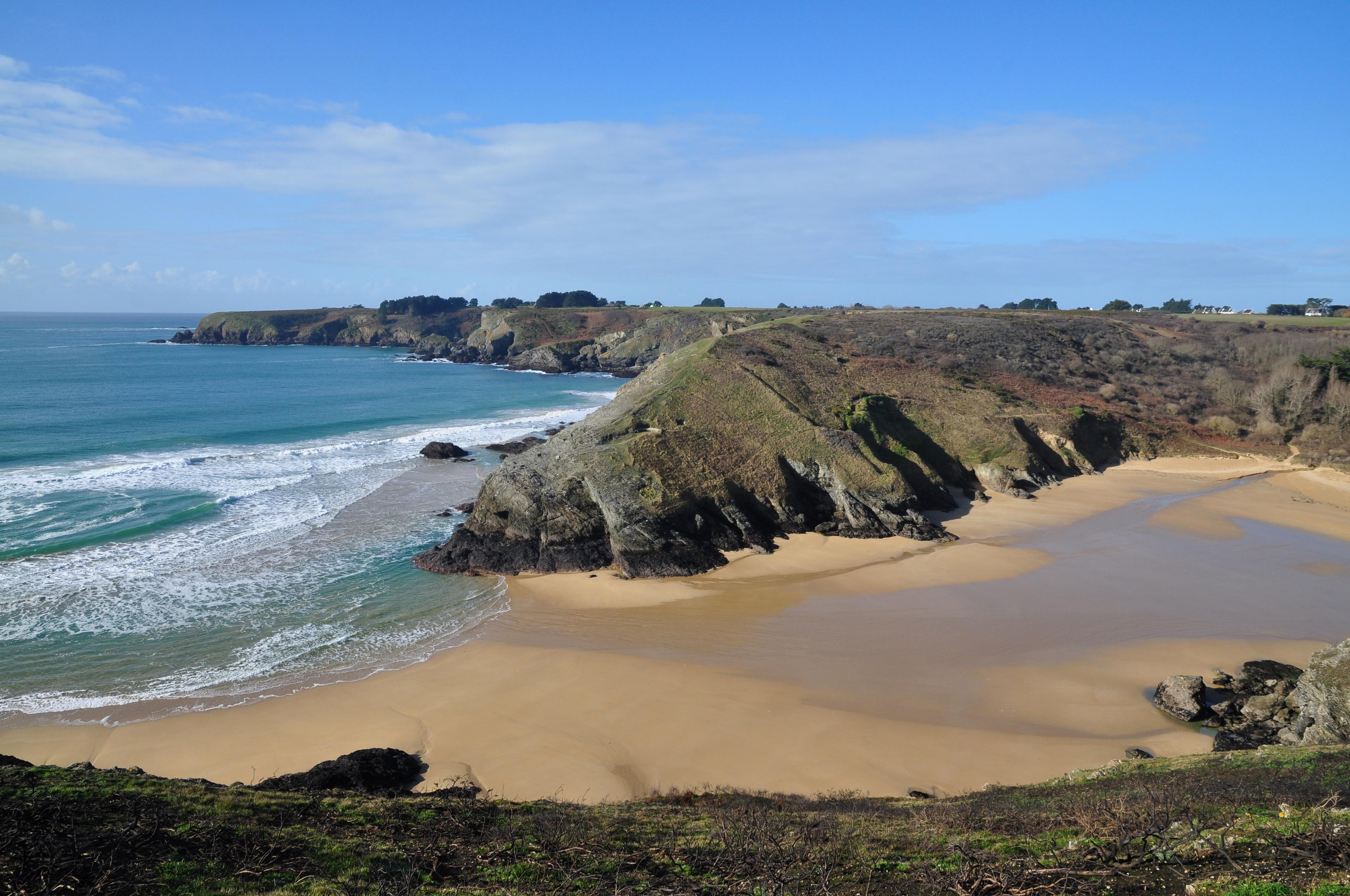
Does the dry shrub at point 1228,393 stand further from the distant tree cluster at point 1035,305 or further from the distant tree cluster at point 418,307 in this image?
the distant tree cluster at point 418,307

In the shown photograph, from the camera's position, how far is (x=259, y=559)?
25.5 m

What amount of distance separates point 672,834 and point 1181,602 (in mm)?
20010

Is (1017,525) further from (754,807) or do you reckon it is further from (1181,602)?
(754,807)

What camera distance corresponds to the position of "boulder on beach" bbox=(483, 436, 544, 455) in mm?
44781

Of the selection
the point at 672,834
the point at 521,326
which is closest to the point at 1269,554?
the point at 672,834

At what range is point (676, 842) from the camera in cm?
920

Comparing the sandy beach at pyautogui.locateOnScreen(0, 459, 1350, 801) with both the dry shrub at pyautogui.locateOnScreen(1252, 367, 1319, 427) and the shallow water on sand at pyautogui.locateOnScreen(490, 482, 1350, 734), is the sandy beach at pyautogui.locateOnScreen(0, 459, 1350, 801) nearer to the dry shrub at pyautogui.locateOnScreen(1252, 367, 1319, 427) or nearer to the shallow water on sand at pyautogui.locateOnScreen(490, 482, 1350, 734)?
the shallow water on sand at pyautogui.locateOnScreen(490, 482, 1350, 734)

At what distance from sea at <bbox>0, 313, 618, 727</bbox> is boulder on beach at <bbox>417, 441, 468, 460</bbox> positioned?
72 centimetres

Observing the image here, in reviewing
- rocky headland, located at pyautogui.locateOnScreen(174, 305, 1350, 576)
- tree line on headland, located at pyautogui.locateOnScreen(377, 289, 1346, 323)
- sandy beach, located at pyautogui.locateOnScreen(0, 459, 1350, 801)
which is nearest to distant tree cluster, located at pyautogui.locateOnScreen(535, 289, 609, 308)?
tree line on headland, located at pyautogui.locateOnScreen(377, 289, 1346, 323)

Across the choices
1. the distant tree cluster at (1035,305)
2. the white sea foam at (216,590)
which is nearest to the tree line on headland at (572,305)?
the distant tree cluster at (1035,305)

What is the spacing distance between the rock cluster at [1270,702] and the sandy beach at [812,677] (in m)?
0.53

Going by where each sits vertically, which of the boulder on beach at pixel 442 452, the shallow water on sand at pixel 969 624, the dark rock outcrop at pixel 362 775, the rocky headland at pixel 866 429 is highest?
the rocky headland at pixel 866 429

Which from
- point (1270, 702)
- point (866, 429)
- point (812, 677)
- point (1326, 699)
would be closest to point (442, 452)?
point (866, 429)

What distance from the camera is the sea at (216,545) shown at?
18297 mm
